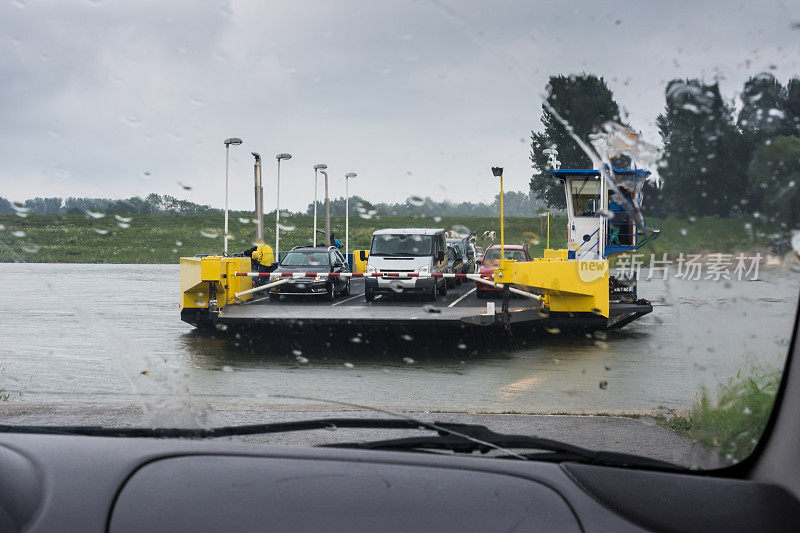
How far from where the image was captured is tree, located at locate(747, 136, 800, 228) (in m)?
1.66

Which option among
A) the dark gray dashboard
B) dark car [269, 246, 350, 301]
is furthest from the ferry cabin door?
dark car [269, 246, 350, 301]

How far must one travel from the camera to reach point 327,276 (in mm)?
8953

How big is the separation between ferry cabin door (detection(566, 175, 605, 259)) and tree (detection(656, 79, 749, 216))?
0.81 feet

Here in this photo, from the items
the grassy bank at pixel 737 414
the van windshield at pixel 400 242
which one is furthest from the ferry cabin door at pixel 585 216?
the van windshield at pixel 400 242

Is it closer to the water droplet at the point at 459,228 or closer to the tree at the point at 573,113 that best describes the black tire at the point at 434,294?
the water droplet at the point at 459,228

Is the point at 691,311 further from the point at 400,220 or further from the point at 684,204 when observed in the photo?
the point at 400,220

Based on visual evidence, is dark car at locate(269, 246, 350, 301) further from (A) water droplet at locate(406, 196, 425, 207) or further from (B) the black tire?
(A) water droplet at locate(406, 196, 425, 207)

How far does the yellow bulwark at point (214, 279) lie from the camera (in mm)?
3844

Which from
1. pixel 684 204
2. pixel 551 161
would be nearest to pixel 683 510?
pixel 684 204

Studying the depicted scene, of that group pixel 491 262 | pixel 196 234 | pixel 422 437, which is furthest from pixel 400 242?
pixel 422 437

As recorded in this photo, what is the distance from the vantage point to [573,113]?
194cm

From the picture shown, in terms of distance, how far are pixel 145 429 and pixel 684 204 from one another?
1.55 metres

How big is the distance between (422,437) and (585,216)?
0.93 metres

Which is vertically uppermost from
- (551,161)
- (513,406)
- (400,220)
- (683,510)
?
(551,161)
